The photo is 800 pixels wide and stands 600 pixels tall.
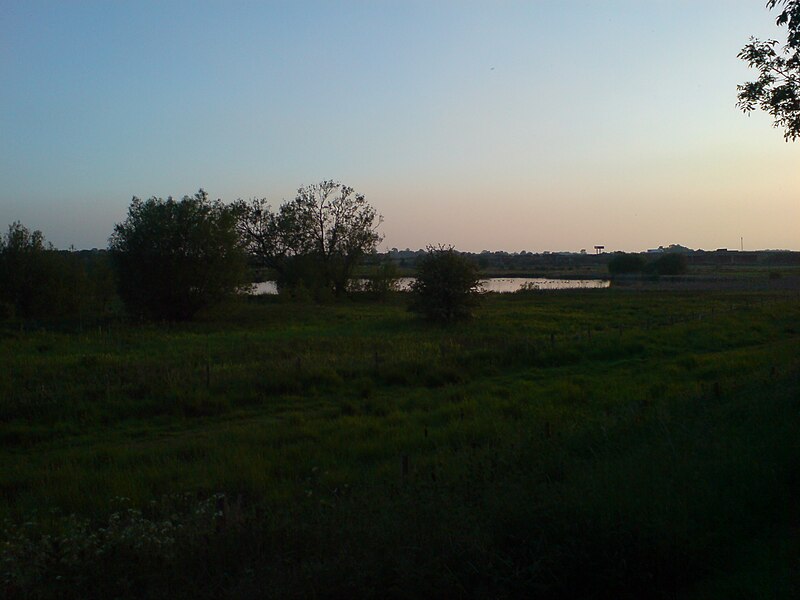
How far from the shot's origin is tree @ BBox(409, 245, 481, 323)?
37.9m

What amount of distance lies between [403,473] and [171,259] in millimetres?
36674

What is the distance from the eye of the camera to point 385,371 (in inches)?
778

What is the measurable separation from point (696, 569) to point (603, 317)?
1488 inches

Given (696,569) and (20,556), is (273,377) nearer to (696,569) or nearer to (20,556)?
(20,556)

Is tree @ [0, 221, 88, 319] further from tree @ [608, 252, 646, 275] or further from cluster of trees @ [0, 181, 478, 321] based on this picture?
tree @ [608, 252, 646, 275]

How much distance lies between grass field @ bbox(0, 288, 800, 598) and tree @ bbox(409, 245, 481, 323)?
13.0 metres

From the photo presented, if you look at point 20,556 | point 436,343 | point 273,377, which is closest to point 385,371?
point 273,377

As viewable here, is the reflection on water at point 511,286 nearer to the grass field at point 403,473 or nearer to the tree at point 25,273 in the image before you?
the tree at point 25,273

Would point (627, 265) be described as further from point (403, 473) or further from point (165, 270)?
point (403, 473)

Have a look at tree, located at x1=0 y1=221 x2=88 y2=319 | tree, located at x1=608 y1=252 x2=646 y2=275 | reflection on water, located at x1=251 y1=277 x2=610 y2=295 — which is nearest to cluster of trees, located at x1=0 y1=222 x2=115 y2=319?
tree, located at x1=0 y1=221 x2=88 y2=319

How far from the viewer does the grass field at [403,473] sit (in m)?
5.13

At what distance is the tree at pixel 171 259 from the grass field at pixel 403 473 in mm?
18401

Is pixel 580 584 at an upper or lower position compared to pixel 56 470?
upper

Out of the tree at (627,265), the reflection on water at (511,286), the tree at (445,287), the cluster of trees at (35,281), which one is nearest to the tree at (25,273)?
the cluster of trees at (35,281)
